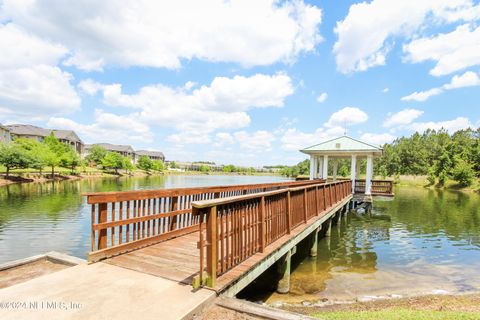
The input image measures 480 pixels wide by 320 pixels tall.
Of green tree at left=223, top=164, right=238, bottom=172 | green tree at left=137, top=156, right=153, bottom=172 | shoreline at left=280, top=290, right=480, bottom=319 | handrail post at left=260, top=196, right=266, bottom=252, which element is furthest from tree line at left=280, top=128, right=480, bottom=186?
green tree at left=223, top=164, right=238, bottom=172

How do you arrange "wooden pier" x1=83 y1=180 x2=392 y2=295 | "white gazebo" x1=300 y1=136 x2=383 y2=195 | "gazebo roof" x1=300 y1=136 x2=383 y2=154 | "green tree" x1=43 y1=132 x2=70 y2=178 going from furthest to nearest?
"green tree" x1=43 y1=132 x2=70 y2=178, "white gazebo" x1=300 y1=136 x2=383 y2=195, "gazebo roof" x1=300 y1=136 x2=383 y2=154, "wooden pier" x1=83 y1=180 x2=392 y2=295

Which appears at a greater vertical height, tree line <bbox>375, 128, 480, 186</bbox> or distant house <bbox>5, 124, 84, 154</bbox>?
distant house <bbox>5, 124, 84, 154</bbox>

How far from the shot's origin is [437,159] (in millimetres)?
60906

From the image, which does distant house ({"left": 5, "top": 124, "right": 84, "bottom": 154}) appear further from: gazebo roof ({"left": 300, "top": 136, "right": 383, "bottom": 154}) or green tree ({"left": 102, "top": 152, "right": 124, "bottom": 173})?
gazebo roof ({"left": 300, "top": 136, "right": 383, "bottom": 154})

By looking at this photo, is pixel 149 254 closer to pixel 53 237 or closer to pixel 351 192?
pixel 53 237

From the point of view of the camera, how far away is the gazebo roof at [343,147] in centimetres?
1857

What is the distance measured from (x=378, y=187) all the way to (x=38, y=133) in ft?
272

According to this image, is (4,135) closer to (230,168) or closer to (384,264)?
(384,264)

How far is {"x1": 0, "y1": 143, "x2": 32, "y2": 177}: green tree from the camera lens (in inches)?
1547

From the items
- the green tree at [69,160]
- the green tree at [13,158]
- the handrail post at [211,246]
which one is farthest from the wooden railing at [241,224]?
the green tree at [69,160]

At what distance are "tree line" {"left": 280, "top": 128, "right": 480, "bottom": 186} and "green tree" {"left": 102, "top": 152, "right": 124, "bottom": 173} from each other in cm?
5231

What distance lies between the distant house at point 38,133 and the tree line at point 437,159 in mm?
72307

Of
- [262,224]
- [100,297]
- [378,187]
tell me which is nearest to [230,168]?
[378,187]

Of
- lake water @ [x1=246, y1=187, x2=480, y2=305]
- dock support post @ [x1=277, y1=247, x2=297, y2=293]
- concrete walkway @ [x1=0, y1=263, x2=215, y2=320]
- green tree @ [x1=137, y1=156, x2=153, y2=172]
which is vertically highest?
green tree @ [x1=137, y1=156, x2=153, y2=172]
